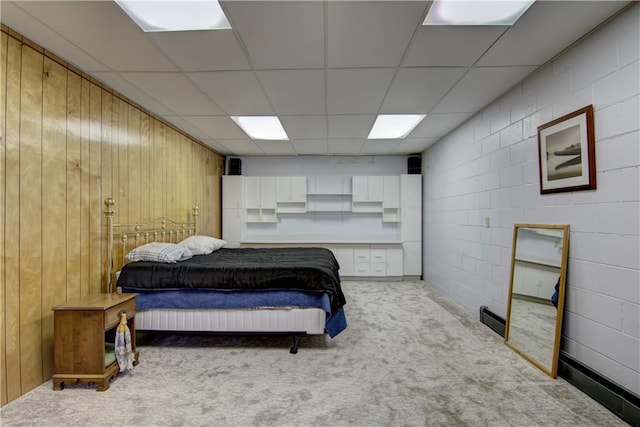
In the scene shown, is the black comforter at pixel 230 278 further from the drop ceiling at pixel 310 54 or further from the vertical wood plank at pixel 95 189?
the drop ceiling at pixel 310 54

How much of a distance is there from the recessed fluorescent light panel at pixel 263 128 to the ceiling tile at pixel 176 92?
2.08ft

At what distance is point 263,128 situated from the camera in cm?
481

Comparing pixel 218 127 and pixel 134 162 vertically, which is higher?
pixel 218 127

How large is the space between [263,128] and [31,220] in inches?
126

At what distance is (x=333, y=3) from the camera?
5.90 ft

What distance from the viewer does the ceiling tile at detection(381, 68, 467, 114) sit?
2.67 meters

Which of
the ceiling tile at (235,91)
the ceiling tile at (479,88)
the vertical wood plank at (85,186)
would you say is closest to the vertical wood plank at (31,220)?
the vertical wood plank at (85,186)

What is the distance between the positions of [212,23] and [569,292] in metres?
3.19

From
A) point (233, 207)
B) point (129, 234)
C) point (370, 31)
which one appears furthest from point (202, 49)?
point (233, 207)

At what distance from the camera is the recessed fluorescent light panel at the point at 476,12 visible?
73.7 inches

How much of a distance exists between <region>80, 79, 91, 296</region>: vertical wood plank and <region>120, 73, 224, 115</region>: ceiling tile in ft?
1.29

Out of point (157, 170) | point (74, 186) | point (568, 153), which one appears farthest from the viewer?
point (157, 170)

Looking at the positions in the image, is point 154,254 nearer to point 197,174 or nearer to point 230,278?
point 230,278

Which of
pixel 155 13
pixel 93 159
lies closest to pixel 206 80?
pixel 155 13
